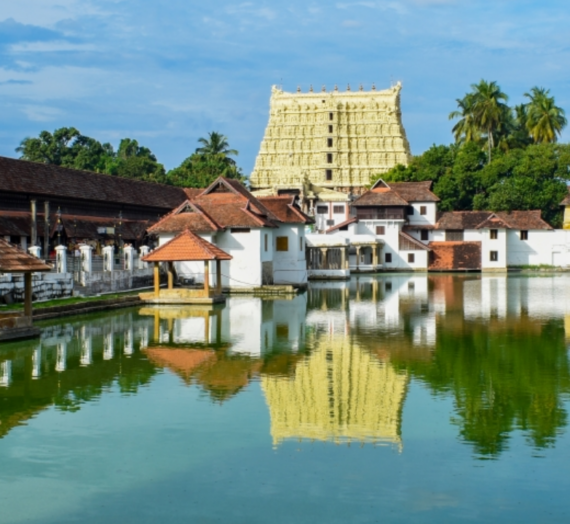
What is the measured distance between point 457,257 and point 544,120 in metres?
17.4

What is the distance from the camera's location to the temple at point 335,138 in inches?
3346

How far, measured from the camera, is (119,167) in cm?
8088

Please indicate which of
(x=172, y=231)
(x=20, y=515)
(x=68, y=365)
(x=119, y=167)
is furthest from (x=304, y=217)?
(x=119, y=167)

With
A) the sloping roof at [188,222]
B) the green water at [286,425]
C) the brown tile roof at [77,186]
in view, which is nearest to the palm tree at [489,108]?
the brown tile roof at [77,186]

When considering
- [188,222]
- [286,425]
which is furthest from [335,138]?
[286,425]

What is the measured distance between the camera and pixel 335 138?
8556 cm

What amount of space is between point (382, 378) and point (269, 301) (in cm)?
1639

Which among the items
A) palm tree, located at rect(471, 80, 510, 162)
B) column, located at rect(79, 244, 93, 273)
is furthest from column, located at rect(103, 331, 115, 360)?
palm tree, located at rect(471, 80, 510, 162)

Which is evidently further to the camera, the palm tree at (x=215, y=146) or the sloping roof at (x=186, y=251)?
the palm tree at (x=215, y=146)

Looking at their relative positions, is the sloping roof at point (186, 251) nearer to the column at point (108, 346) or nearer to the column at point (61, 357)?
the column at point (108, 346)

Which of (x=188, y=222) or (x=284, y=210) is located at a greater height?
(x=284, y=210)

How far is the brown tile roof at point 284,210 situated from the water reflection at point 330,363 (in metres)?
10.9

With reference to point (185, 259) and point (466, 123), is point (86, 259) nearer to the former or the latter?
point (185, 259)

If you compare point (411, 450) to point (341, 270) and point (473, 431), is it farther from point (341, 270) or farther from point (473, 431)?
point (341, 270)
